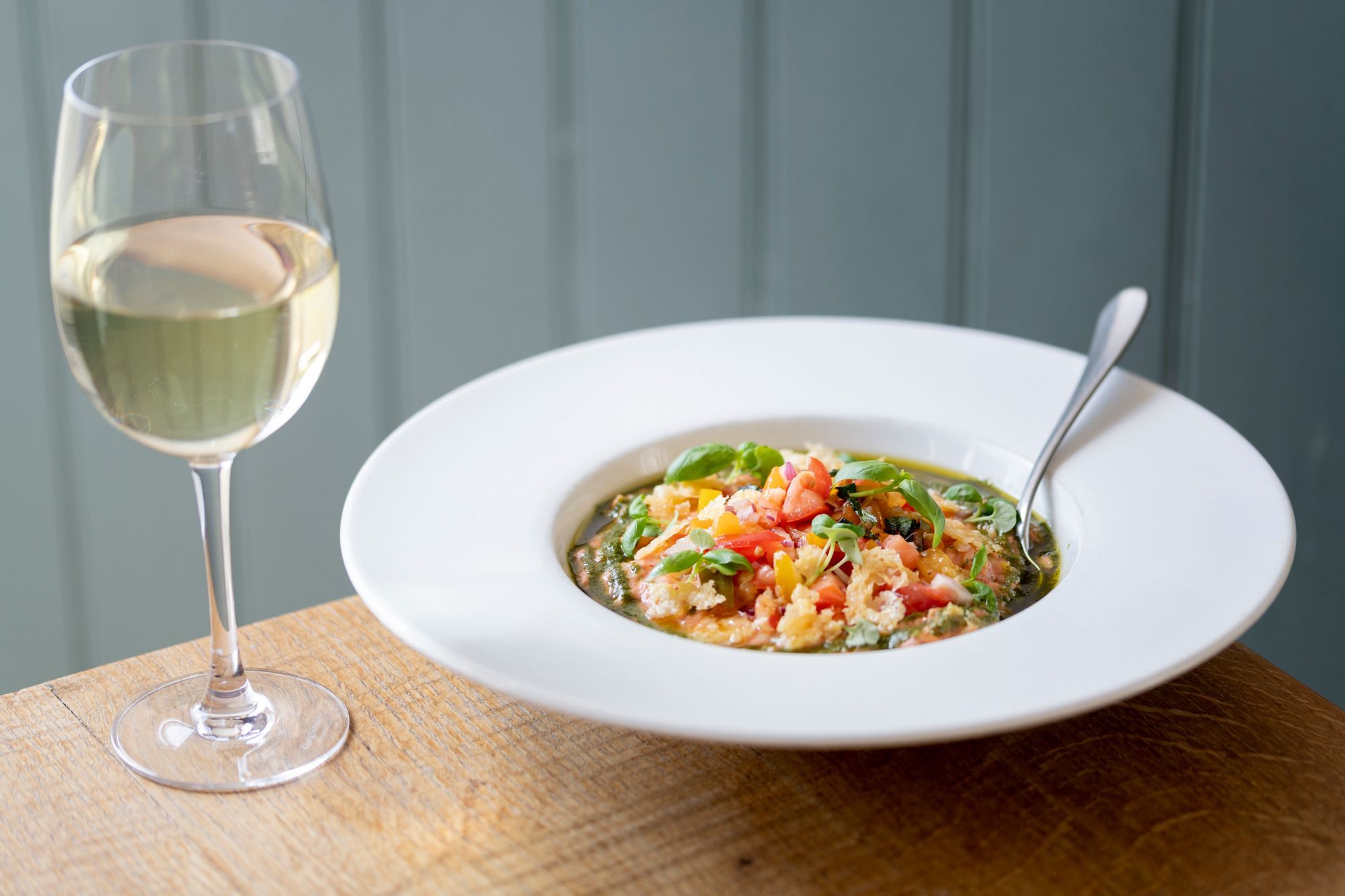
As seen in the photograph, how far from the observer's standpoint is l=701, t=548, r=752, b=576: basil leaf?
1.15 metres

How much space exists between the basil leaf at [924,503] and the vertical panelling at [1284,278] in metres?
1.56

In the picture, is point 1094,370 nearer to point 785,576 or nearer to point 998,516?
point 998,516

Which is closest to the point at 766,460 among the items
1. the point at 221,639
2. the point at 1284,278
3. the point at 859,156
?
the point at 221,639

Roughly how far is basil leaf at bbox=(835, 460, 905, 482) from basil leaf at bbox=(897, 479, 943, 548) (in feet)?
0.11

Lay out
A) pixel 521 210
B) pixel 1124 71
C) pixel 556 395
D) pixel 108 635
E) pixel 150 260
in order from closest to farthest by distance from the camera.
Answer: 1. pixel 150 260
2. pixel 556 395
3. pixel 1124 71
4. pixel 521 210
5. pixel 108 635

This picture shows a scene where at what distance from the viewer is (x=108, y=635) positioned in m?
2.85

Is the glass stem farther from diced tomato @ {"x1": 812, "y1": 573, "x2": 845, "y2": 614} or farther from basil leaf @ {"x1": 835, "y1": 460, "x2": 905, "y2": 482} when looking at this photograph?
basil leaf @ {"x1": 835, "y1": 460, "x2": 905, "y2": 482}

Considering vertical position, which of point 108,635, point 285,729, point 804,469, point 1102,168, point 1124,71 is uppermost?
point 1124,71

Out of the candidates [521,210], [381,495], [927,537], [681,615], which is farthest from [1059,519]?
[521,210]

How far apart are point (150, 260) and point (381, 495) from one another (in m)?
0.39

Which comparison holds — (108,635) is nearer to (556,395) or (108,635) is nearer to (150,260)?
(556,395)

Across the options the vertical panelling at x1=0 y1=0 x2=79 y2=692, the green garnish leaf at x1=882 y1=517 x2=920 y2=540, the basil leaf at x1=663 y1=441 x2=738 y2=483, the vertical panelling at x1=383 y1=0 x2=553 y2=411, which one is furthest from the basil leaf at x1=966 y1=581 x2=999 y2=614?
the vertical panelling at x1=0 y1=0 x2=79 y2=692

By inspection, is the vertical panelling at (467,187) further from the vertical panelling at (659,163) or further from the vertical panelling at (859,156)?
the vertical panelling at (859,156)

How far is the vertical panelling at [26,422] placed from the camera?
2447mm
